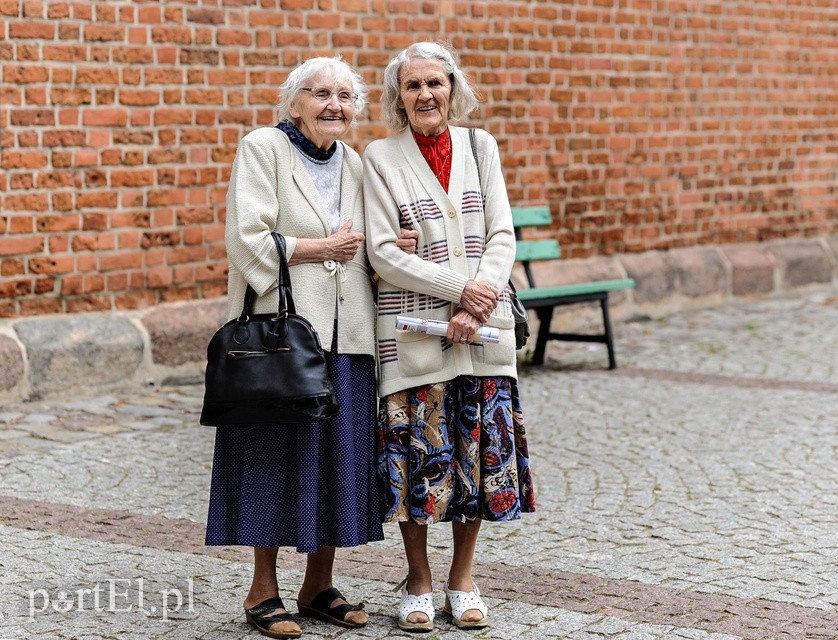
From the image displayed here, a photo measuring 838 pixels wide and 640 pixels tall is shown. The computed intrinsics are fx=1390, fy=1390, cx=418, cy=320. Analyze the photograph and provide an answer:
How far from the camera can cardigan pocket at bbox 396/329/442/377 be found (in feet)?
13.0

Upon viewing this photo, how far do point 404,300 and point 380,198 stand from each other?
303 mm

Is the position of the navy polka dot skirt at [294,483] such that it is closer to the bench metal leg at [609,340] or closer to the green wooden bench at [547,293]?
the green wooden bench at [547,293]

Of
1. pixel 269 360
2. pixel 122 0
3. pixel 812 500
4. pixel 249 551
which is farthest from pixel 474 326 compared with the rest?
pixel 122 0

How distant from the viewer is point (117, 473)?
578 cm

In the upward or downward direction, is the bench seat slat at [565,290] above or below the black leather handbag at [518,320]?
below

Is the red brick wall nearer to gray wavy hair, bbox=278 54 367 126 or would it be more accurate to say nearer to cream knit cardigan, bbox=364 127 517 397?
gray wavy hair, bbox=278 54 367 126

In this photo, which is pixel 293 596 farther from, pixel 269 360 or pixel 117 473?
pixel 117 473

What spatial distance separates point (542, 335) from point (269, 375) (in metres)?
4.83

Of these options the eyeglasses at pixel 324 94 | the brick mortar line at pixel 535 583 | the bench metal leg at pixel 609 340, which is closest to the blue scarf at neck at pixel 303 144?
the eyeglasses at pixel 324 94

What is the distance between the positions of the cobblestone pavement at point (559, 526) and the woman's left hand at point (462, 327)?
0.86m

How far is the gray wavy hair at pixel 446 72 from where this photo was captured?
404 cm

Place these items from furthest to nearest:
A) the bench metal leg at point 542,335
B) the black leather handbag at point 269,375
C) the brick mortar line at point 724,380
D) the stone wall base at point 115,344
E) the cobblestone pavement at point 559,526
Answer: the bench metal leg at point 542,335
the brick mortar line at point 724,380
the stone wall base at point 115,344
the cobblestone pavement at point 559,526
the black leather handbag at point 269,375

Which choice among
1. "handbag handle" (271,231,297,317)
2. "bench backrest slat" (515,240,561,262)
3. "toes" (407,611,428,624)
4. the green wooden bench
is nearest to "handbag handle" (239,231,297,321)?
"handbag handle" (271,231,297,317)

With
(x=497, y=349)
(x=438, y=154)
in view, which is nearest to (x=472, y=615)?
(x=497, y=349)
